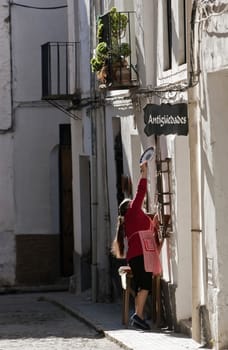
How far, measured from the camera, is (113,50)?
51.5 feet

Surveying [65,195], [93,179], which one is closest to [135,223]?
[93,179]

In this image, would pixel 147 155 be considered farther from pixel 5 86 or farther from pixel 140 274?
pixel 5 86

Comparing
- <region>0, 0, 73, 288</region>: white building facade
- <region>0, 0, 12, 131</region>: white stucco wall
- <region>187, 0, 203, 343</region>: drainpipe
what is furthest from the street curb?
<region>0, 0, 12, 131</region>: white stucco wall

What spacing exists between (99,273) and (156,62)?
4.58m

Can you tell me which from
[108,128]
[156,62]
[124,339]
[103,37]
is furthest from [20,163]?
[124,339]

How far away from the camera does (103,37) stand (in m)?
16.2

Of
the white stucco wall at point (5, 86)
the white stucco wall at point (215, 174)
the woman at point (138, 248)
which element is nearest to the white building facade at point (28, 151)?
the white stucco wall at point (5, 86)

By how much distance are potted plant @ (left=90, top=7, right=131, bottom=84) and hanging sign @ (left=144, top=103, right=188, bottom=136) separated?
8.72 ft

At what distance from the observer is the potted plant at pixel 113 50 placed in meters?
15.6

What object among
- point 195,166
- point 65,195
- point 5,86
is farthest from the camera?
point 65,195

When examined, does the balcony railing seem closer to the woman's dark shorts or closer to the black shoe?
the woman's dark shorts

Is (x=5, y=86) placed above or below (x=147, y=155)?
above

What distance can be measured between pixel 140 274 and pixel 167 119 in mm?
2037

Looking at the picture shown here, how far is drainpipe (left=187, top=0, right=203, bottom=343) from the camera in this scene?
39.4ft
